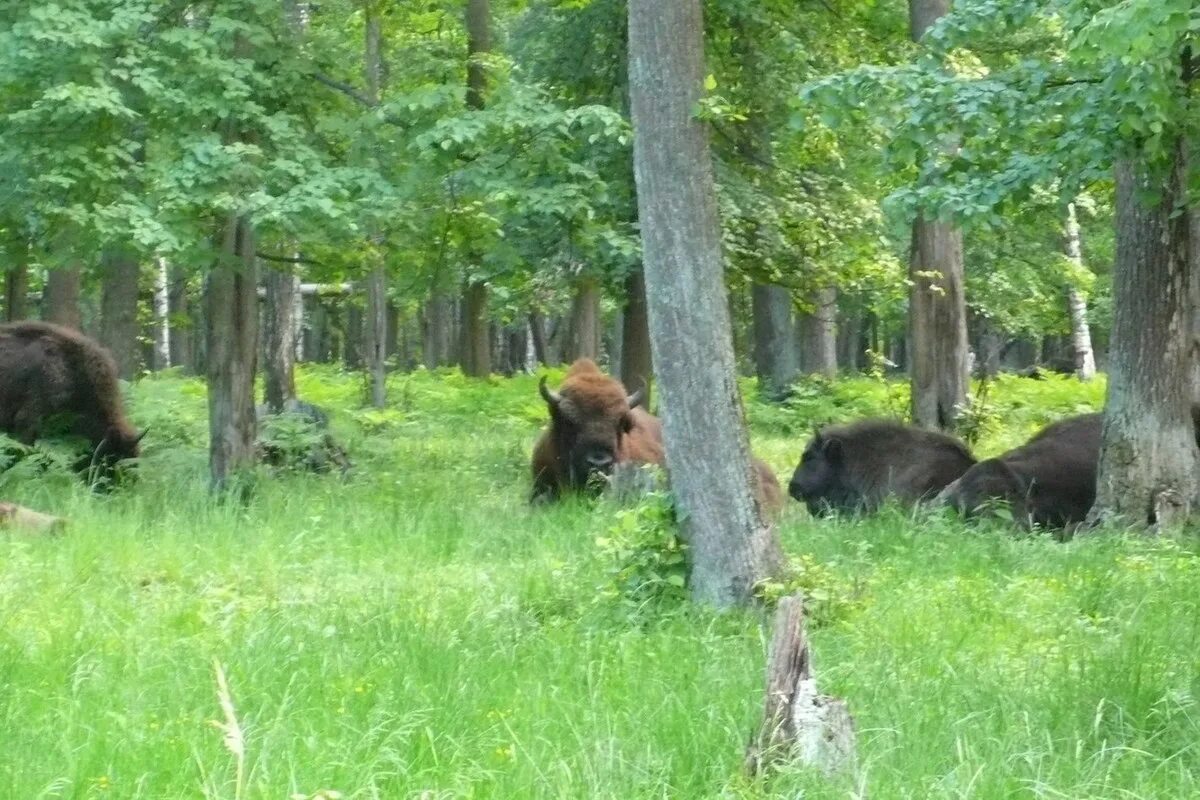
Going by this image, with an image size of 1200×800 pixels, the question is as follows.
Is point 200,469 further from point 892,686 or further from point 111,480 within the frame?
point 892,686

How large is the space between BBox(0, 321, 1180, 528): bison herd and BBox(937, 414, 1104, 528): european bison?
0.01 m

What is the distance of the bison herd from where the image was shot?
41.0ft

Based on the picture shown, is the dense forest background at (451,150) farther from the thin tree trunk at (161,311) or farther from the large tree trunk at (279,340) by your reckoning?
the thin tree trunk at (161,311)

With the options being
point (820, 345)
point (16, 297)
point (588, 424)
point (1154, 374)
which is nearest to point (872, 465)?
point (588, 424)

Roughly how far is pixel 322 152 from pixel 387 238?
0.98m

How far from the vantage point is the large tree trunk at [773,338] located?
2711 cm

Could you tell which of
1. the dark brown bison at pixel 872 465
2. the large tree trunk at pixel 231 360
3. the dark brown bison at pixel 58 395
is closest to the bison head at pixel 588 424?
the dark brown bison at pixel 872 465

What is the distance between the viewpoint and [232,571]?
370 inches

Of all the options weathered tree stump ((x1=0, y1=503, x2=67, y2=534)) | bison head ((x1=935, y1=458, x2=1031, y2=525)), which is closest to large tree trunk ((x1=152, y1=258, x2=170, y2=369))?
weathered tree stump ((x1=0, y1=503, x2=67, y2=534))

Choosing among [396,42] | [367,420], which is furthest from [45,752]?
[396,42]

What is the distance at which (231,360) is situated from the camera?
45.0ft

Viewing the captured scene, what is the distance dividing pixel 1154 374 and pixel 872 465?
12.2ft

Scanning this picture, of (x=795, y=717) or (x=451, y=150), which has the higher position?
(x=451, y=150)

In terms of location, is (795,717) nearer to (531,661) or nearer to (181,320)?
(531,661)
